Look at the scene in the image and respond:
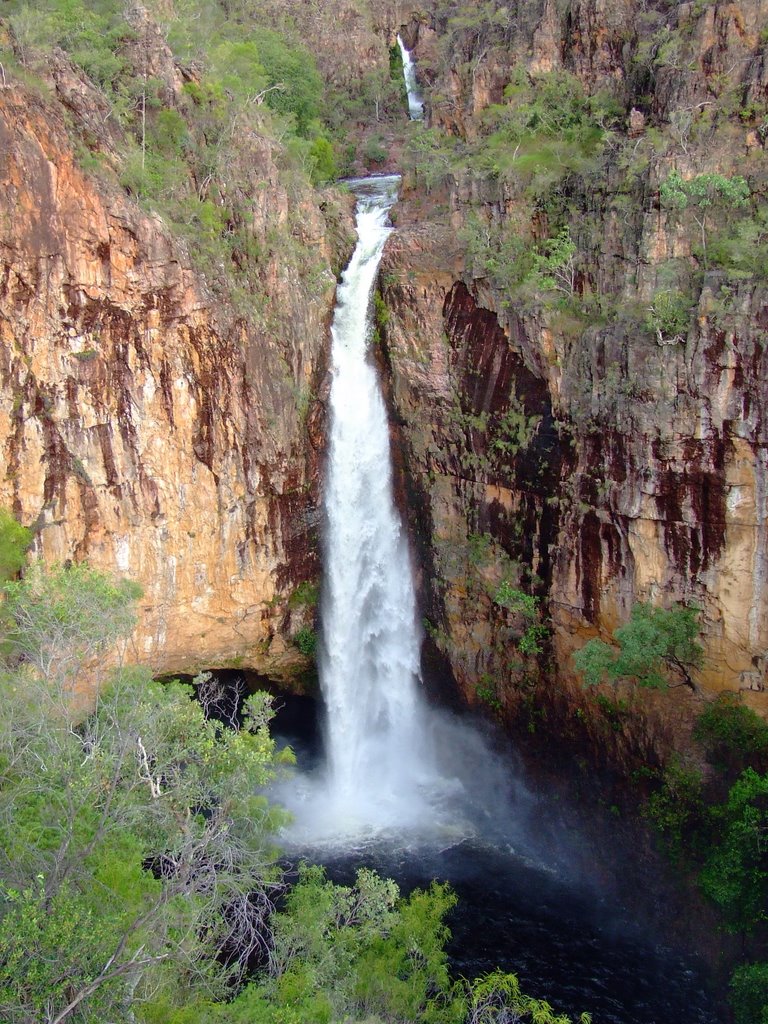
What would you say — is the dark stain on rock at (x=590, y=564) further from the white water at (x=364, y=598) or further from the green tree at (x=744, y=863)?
the white water at (x=364, y=598)

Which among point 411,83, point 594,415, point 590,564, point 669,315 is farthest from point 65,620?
point 411,83

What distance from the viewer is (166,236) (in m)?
19.2

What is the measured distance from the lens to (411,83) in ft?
116

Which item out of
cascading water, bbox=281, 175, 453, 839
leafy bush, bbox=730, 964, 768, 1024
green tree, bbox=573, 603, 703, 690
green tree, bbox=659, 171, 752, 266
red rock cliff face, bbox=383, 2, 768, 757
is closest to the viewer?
leafy bush, bbox=730, 964, 768, 1024

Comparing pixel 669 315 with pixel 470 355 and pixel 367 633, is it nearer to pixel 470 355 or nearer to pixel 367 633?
pixel 470 355

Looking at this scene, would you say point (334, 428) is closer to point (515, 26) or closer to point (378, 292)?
point (378, 292)

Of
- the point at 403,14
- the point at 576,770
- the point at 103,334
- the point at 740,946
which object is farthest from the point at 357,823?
the point at 403,14

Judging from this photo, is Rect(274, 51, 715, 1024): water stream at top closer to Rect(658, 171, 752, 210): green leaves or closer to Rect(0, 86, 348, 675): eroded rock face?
Rect(0, 86, 348, 675): eroded rock face

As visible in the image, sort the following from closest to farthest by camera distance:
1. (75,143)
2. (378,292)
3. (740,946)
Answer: (740,946) → (75,143) → (378,292)

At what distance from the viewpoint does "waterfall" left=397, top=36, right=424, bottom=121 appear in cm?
3431

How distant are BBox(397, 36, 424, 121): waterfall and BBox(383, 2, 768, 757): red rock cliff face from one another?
1030 centimetres

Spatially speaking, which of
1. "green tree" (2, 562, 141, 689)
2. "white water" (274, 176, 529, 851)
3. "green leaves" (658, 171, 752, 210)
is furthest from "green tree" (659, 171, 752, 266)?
"green tree" (2, 562, 141, 689)

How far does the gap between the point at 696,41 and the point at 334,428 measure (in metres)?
12.4

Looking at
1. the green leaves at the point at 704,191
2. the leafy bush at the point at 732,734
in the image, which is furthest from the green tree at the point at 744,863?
the green leaves at the point at 704,191
